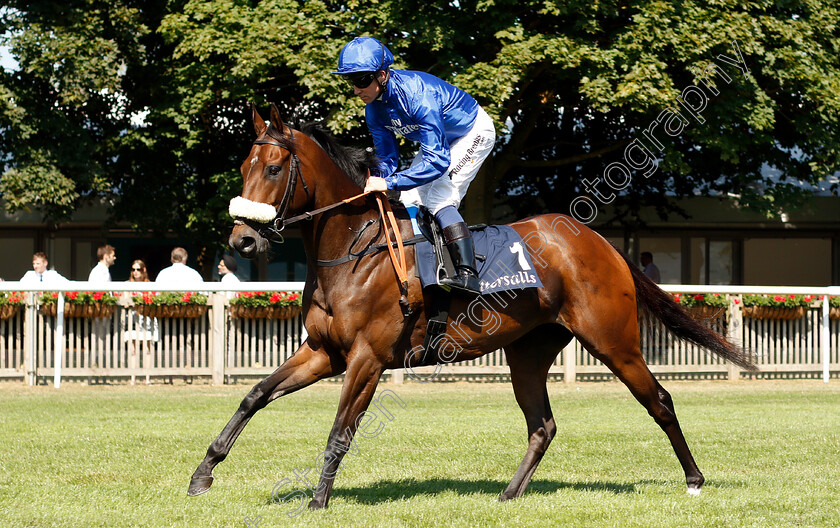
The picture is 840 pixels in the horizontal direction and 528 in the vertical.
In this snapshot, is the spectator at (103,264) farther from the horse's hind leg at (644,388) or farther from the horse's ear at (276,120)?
the horse's hind leg at (644,388)

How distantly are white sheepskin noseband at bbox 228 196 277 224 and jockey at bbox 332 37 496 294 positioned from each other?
2.13ft

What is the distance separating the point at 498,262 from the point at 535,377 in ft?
2.97

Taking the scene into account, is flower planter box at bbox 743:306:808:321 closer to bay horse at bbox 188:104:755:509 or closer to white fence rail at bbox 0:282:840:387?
white fence rail at bbox 0:282:840:387

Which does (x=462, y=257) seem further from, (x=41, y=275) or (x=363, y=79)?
(x=41, y=275)

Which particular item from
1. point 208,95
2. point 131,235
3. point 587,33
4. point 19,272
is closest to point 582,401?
point 587,33

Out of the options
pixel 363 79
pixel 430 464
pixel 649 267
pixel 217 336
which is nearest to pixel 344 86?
pixel 217 336

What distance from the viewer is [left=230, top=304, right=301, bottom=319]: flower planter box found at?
43.9ft

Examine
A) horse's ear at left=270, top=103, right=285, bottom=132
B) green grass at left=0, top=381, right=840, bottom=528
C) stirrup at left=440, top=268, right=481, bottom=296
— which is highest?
horse's ear at left=270, top=103, right=285, bottom=132

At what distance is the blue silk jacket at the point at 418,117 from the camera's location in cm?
539

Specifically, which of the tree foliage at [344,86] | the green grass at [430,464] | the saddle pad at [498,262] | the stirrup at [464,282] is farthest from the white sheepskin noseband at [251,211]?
the tree foliage at [344,86]

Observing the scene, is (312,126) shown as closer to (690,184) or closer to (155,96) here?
(155,96)

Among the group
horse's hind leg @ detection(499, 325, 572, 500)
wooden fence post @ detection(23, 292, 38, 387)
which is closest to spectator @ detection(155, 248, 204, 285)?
wooden fence post @ detection(23, 292, 38, 387)

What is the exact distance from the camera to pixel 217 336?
13.4 metres

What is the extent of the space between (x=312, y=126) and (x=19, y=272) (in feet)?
61.9
